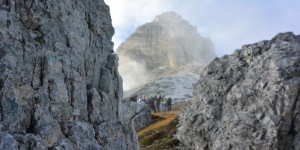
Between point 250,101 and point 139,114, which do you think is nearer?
point 250,101

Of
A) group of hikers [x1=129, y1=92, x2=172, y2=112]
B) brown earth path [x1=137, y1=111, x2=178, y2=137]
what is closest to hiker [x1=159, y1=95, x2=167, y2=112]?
group of hikers [x1=129, y1=92, x2=172, y2=112]

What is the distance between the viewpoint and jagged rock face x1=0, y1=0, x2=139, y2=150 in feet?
75.3

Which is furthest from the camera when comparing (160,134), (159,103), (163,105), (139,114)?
(159,103)

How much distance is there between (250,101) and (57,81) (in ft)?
93.4

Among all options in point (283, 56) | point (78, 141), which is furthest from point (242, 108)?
point (78, 141)

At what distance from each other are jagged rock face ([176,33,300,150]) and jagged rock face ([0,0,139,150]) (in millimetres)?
18428

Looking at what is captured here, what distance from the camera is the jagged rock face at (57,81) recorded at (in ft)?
75.3

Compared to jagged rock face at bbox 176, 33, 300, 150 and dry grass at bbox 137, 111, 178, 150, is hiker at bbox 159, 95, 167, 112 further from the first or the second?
jagged rock face at bbox 176, 33, 300, 150

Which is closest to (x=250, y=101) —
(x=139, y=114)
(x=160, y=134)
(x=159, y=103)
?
(x=160, y=134)

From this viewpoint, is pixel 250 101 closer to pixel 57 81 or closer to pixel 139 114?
pixel 57 81

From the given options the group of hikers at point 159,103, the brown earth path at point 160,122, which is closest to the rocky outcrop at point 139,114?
the brown earth path at point 160,122

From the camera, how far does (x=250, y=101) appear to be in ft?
160

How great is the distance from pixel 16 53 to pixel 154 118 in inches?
2314

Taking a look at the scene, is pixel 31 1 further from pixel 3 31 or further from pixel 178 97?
pixel 178 97
